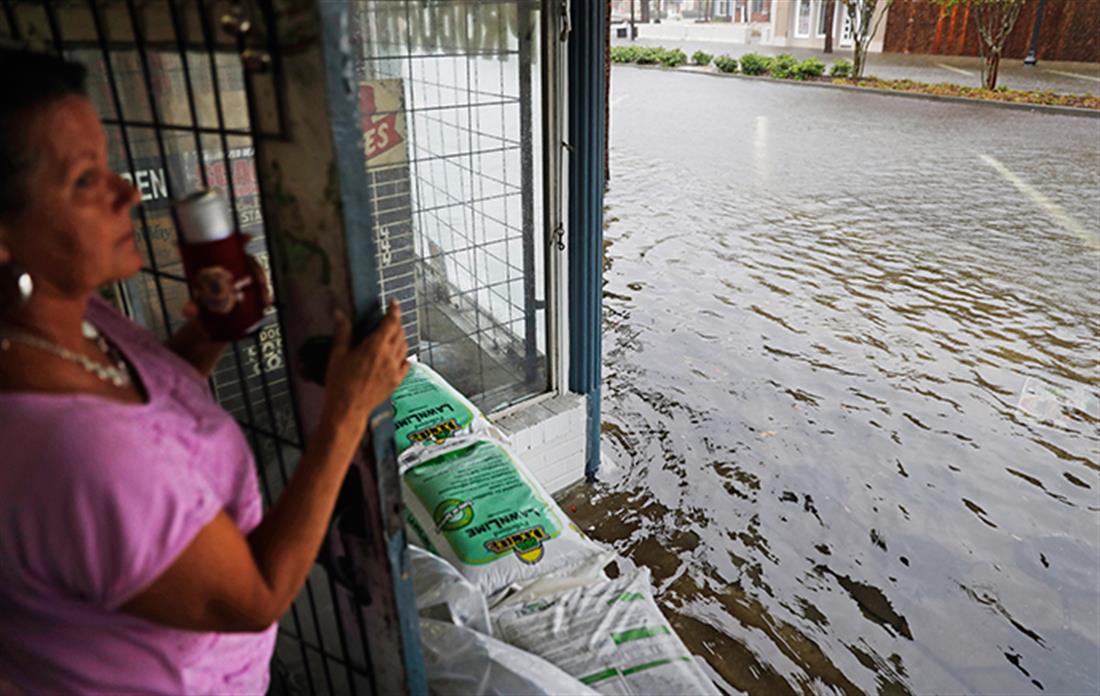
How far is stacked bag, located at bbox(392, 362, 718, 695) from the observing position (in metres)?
1.81

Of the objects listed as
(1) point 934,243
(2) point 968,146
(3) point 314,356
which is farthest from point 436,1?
(2) point 968,146

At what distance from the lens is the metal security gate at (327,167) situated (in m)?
1.04

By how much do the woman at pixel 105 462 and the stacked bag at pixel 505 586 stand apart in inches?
31.3

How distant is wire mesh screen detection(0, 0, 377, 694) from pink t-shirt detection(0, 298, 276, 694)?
0.30 metres

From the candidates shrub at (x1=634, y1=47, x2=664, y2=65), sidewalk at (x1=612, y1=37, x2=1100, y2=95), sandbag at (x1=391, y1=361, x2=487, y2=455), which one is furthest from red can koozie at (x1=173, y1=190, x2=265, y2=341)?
shrub at (x1=634, y1=47, x2=664, y2=65)

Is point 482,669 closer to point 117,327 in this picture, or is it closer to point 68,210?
point 117,327

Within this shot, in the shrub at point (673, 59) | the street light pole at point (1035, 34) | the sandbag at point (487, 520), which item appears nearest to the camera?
the sandbag at point (487, 520)

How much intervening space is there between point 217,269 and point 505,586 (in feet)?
4.73

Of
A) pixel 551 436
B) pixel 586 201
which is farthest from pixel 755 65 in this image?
pixel 551 436

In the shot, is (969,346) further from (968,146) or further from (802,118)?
(802,118)

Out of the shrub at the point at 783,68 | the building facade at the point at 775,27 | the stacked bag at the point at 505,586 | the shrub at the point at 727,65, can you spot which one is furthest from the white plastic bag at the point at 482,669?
the building facade at the point at 775,27

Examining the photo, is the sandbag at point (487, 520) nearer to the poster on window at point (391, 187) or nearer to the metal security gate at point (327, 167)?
the metal security gate at point (327, 167)

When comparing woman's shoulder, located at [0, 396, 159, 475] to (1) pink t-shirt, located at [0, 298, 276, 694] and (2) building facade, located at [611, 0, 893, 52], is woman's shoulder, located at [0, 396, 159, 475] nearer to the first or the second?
(1) pink t-shirt, located at [0, 298, 276, 694]

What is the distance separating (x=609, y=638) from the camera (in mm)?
1961
